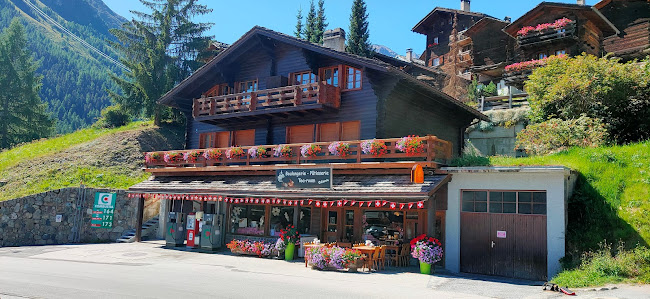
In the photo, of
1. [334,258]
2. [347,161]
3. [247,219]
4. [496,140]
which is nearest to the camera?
[334,258]

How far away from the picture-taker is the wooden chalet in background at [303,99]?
2020 centimetres

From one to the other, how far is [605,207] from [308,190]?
32.8 feet

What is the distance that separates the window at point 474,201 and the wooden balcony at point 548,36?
2171cm

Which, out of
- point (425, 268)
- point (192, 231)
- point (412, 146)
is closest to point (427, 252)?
point (425, 268)

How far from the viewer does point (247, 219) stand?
22516 millimetres

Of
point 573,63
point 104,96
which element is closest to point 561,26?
point 573,63

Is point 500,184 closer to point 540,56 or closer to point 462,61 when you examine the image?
point 540,56

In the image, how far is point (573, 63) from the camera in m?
23.2

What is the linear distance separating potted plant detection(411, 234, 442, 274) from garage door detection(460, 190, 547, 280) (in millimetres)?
1567

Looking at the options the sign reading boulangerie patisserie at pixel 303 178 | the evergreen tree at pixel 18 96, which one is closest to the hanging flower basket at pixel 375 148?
the sign reading boulangerie patisserie at pixel 303 178

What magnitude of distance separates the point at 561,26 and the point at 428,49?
21498mm

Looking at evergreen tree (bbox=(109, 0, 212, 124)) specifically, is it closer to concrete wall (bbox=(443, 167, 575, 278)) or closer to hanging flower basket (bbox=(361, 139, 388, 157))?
hanging flower basket (bbox=(361, 139, 388, 157))

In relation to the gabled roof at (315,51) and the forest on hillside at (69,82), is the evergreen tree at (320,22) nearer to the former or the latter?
the gabled roof at (315,51)

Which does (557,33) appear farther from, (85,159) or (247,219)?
(85,159)
